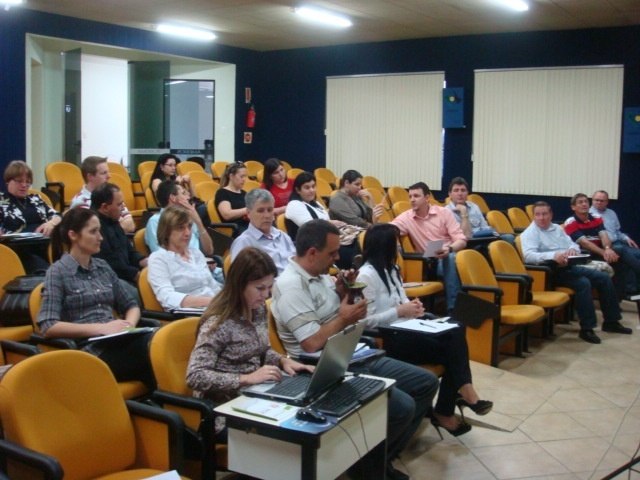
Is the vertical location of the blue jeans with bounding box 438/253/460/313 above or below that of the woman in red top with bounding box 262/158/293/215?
below

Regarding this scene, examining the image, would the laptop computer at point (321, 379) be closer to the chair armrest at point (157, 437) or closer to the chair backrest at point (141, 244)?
the chair armrest at point (157, 437)

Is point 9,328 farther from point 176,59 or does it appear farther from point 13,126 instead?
point 176,59

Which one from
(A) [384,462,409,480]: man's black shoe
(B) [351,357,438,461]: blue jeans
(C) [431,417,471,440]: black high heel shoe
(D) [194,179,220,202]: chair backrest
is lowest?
(A) [384,462,409,480]: man's black shoe

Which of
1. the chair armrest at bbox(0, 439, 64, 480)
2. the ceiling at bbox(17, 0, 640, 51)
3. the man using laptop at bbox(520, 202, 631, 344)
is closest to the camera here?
the chair armrest at bbox(0, 439, 64, 480)

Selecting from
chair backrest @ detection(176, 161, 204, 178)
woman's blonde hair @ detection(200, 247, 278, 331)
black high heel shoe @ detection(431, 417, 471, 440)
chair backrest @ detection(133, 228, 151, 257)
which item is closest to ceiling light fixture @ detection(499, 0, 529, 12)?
chair backrest @ detection(176, 161, 204, 178)

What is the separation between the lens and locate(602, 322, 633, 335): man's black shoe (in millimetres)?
6211

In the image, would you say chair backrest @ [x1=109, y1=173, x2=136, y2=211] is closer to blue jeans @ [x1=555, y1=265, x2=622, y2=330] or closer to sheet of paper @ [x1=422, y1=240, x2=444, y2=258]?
sheet of paper @ [x1=422, y1=240, x2=444, y2=258]

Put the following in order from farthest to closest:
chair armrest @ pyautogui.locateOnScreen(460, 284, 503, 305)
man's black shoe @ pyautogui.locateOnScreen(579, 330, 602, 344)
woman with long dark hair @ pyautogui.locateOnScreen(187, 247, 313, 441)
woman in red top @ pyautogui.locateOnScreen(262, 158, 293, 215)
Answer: woman in red top @ pyautogui.locateOnScreen(262, 158, 293, 215) → man's black shoe @ pyautogui.locateOnScreen(579, 330, 602, 344) → chair armrest @ pyautogui.locateOnScreen(460, 284, 503, 305) → woman with long dark hair @ pyautogui.locateOnScreen(187, 247, 313, 441)

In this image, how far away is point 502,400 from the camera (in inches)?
176

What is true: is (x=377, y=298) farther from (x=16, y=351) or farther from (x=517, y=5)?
(x=517, y=5)

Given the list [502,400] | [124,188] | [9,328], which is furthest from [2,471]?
[124,188]

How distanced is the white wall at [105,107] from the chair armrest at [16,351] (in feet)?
26.7

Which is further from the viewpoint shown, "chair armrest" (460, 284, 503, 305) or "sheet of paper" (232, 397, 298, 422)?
"chair armrest" (460, 284, 503, 305)

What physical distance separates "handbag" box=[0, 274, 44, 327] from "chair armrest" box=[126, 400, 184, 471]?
1690mm
